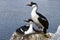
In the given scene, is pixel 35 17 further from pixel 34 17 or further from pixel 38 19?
pixel 38 19

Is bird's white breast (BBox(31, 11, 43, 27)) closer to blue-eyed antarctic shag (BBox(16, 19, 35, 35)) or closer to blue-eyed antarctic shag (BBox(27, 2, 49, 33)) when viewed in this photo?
blue-eyed antarctic shag (BBox(27, 2, 49, 33))

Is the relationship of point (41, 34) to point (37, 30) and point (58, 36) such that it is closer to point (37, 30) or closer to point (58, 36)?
point (37, 30)

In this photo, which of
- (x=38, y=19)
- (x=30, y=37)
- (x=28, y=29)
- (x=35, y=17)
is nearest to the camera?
(x=30, y=37)

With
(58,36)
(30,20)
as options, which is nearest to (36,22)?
(30,20)

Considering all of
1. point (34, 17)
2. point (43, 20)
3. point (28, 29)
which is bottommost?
point (28, 29)

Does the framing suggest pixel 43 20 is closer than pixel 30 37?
No

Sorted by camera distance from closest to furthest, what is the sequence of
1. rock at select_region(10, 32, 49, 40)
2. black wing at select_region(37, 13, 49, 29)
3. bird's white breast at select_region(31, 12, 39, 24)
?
rock at select_region(10, 32, 49, 40)
bird's white breast at select_region(31, 12, 39, 24)
black wing at select_region(37, 13, 49, 29)

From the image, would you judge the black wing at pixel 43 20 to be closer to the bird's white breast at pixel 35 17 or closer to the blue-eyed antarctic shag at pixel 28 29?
the bird's white breast at pixel 35 17

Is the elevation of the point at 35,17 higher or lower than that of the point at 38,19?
higher

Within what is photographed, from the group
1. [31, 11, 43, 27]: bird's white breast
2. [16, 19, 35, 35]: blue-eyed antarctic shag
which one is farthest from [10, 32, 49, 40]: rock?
[31, 11, 43, 27]: bird's white breast

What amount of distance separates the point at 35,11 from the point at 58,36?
2.01m

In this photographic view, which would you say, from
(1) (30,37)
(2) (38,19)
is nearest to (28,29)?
(2) (38,19)

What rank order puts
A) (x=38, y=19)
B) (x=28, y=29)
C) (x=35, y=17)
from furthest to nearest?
(x=28, y=29) < (x=38, y=19) < (x=35, y=17)

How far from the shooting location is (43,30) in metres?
9.88
